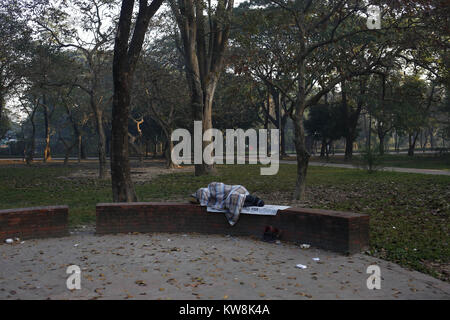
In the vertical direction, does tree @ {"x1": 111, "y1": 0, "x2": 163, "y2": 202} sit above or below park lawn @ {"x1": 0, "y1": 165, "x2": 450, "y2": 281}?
above

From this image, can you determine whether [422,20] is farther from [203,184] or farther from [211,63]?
[211,63]

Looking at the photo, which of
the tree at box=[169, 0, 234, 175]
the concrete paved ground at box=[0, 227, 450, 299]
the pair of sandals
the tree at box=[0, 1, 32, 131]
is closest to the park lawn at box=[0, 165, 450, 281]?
the concrete paved ground at box=[0, 227, 450, 299]

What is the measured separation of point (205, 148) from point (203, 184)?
16.9ft

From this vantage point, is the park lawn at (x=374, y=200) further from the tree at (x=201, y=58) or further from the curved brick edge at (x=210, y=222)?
the tree at (x=201, y=58)

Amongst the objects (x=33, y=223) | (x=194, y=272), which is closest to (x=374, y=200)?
(x=194, y=272)

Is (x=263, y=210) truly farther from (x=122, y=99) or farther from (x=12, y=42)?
(x=12, y=42)

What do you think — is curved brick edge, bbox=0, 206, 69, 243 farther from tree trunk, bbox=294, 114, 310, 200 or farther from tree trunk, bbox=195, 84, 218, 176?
tree trunk, bbox=195, 84, 218, 176

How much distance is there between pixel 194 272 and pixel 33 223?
13.2 feet

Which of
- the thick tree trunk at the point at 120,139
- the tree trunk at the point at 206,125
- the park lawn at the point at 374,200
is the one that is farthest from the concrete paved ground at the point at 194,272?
the tree trunk at the point at 206,125

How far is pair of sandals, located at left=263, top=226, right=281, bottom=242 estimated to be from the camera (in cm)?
850

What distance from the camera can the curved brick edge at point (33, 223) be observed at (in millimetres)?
8555

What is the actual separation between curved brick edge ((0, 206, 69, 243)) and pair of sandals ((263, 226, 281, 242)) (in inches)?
155

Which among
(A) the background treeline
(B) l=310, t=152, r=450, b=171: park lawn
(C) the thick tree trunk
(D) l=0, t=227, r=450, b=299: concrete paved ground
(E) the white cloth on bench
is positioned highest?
(A) the background treeline

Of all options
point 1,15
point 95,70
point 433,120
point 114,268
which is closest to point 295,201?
point 114,268
